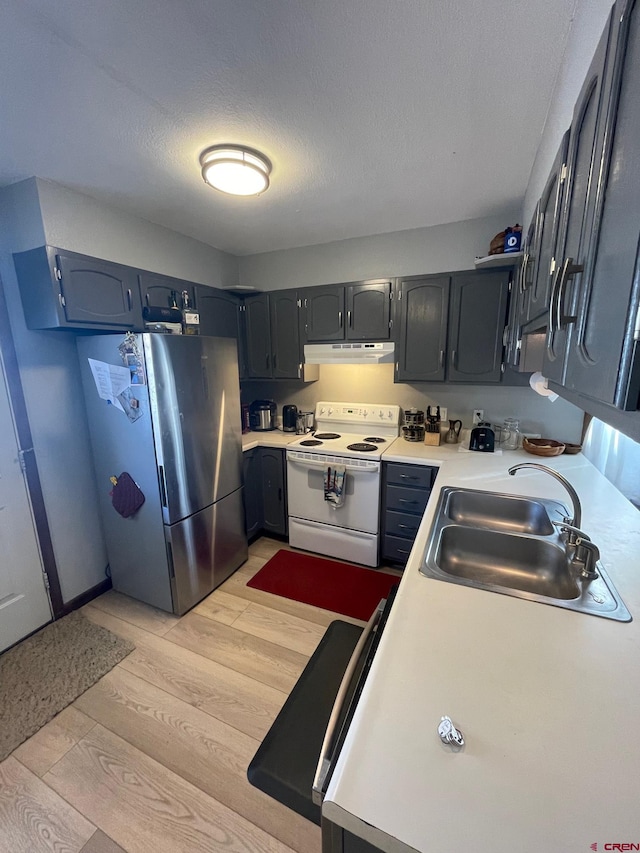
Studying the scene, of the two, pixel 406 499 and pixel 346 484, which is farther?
pixel 346 484

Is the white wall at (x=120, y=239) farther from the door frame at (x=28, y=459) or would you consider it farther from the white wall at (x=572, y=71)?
the white wall at (x=572, y=71)

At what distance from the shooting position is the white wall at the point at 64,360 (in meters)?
1.80

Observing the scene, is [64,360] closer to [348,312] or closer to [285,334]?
[285,334]

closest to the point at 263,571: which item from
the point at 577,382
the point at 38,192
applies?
the point at 577,382

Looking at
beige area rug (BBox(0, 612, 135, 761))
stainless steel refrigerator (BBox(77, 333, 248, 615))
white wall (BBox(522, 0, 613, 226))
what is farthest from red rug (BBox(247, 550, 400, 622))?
white wall (BBox(522, 0, 613, 226))

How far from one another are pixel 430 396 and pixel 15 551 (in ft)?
9.89

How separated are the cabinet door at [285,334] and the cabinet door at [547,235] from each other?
6.04ft

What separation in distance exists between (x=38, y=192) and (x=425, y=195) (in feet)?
7.12

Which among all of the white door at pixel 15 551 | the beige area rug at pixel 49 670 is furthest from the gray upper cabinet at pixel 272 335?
the beige area rug at pixel 49 670

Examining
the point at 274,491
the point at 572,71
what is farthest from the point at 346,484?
the point at 572,71

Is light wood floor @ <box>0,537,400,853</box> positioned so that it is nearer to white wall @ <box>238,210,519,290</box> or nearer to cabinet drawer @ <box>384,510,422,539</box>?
cabinet drawer @ <box>384,510,422,539</box>

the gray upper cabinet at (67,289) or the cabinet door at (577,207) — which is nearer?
the cabinet door at (577,207)

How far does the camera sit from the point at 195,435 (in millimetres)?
2082

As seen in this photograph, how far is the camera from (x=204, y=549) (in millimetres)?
2240
